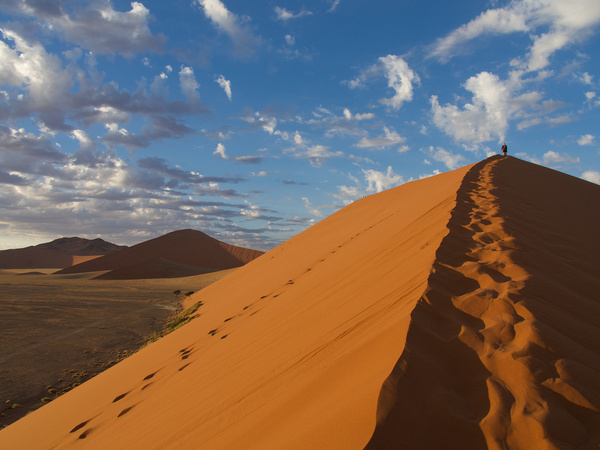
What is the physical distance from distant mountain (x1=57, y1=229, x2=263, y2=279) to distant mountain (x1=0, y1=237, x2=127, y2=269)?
1145 inches

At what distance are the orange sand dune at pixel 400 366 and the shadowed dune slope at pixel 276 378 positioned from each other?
2cm

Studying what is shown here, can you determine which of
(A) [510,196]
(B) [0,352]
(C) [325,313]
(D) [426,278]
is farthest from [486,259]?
(B) [0,352]

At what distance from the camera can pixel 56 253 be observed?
A: 83.8 metres

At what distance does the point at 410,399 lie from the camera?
195 cm

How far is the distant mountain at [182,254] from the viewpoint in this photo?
2057 inches

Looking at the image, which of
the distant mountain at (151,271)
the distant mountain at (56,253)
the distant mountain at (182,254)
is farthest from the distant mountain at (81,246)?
the distant mountain at (151,271)

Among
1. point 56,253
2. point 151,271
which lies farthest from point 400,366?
point 56,253

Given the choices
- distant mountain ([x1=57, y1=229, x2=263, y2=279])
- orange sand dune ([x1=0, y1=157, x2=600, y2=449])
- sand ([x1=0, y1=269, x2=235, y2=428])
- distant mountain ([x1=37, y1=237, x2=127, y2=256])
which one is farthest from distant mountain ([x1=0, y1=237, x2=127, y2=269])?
orange sand dune ([x1=0, y1=157, x2=600, y2=449])

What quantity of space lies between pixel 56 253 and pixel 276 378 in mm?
93962

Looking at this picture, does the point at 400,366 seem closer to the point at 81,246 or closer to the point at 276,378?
the point at 276,378

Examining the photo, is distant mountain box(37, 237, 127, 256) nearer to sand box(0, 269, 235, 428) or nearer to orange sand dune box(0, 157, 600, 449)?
sand box(0, 269, 235, 428)

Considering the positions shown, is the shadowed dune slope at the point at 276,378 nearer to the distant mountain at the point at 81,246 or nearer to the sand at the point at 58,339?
the sand at the point at 58,339

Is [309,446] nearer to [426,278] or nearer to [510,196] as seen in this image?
[426,278]

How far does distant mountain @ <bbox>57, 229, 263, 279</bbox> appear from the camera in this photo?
52.2 metres
